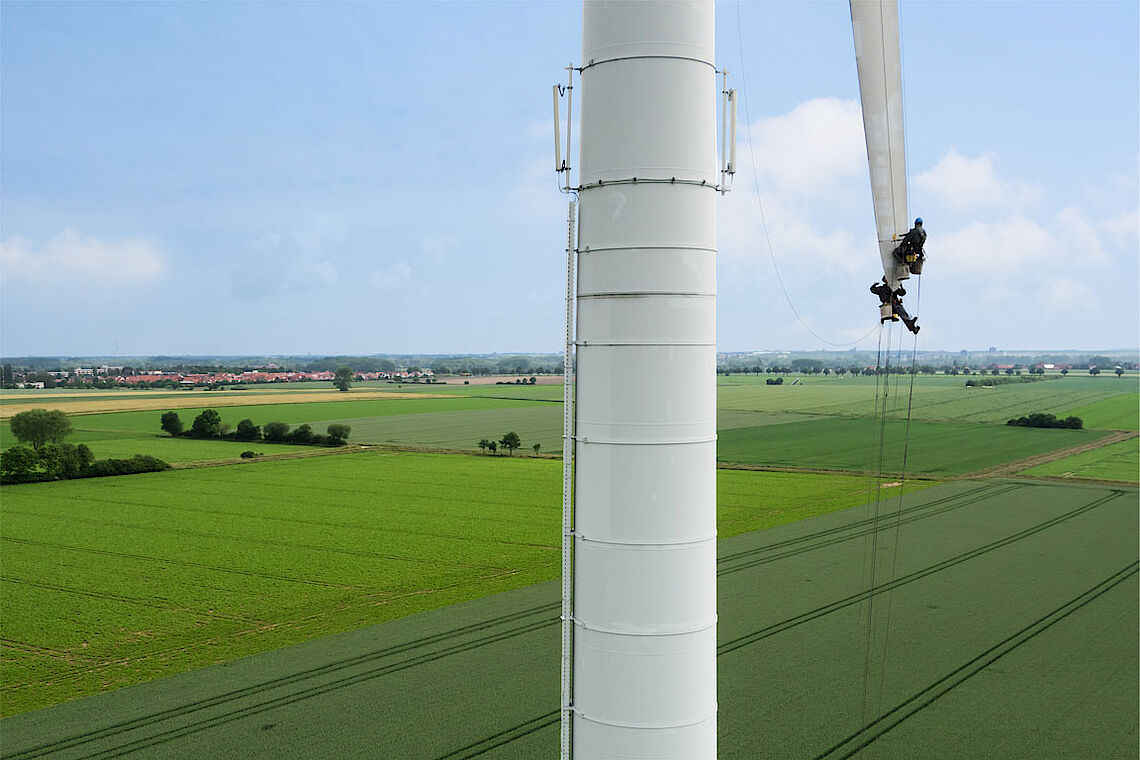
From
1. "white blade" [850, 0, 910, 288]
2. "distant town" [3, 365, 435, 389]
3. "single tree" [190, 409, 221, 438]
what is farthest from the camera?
"distant town" [3, 365, 435, 389]

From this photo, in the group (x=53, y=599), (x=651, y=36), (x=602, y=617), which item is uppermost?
(x=651, y=36)

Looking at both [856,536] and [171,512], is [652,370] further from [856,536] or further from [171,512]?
[171,512]

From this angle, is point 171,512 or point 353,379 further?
point 353,379

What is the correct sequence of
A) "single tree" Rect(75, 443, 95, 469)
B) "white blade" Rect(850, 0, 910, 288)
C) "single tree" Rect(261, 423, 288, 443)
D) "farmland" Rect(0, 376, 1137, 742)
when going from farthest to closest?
"single tree" Rect(261, 423, 288, 443) < "single tree" Rect(75, 443, 95, 469) < "farmland" Rect(0, 376, 1137, 742) < "white blade" Rect(850, 0, 910, 288)

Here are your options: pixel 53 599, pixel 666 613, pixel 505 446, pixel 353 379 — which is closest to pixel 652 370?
pixel 666 613

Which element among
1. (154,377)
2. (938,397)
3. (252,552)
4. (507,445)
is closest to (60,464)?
(252,552)

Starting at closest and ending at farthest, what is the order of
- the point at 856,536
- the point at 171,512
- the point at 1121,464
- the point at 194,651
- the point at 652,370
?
1. the point at 652,370
2. the point at 194,651
3. the point at 856,536
4. the point at 171,512
5. the point at 1121,464

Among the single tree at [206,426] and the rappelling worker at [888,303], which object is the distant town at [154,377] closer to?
the single tree at [206,426]

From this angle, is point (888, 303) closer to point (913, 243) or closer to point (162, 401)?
point (913, 243)

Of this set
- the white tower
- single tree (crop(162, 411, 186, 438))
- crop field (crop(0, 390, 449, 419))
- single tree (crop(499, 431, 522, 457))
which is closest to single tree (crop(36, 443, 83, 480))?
crop field (crop(0, 390, 449, 419))

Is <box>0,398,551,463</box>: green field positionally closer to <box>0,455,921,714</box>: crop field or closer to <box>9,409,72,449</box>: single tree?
<box>9,409,72,449</box>: single tree
